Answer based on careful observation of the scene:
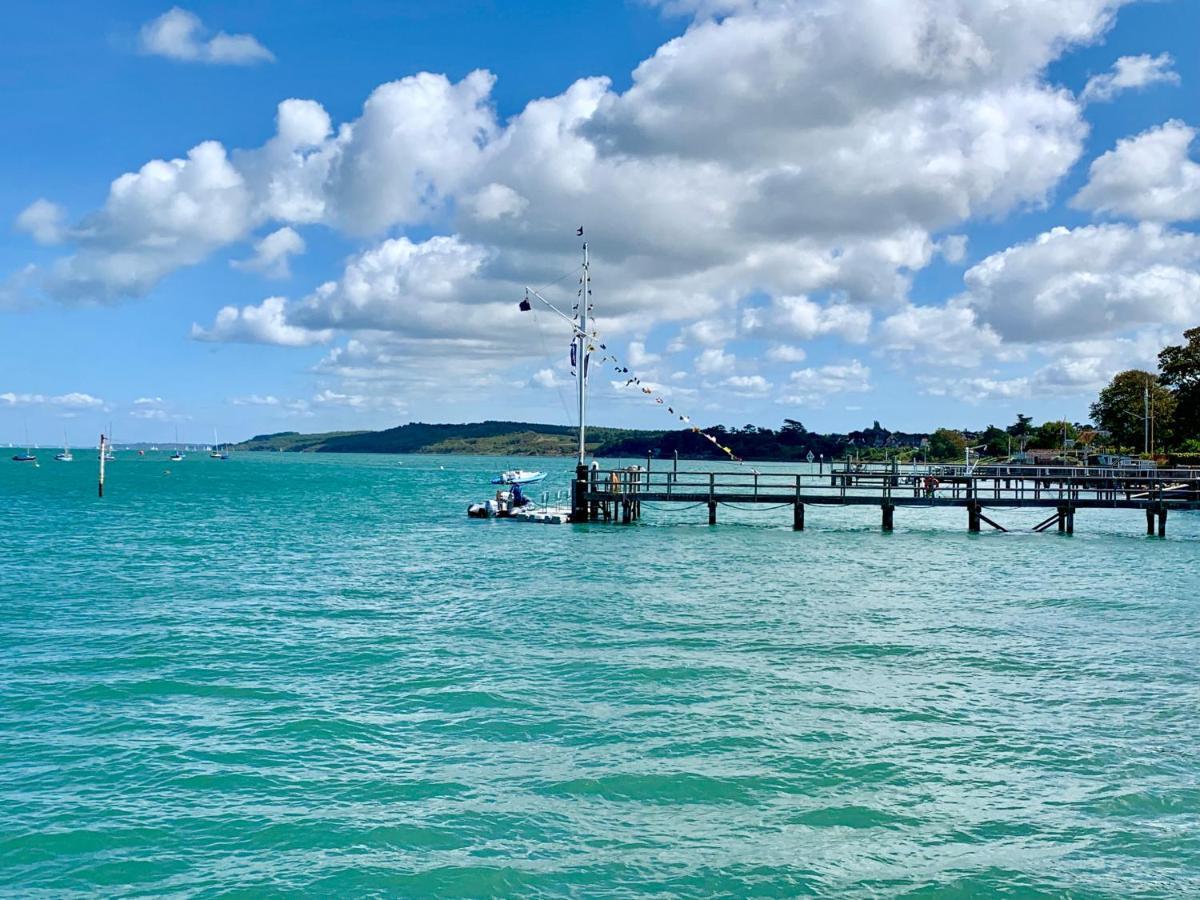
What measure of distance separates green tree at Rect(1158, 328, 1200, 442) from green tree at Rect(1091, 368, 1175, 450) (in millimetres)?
3180

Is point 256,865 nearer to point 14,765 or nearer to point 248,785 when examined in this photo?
point 248,785

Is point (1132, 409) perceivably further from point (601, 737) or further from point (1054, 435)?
point (601, 737)

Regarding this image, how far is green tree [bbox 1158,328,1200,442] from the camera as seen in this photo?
107m

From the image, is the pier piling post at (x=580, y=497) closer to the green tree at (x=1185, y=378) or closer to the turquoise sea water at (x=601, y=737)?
the turquoise sea water at (x=601, y=737)

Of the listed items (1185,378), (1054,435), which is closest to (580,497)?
(1185,378)

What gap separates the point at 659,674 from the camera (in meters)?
18.1

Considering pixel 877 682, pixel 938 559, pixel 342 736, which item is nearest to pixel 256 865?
pixel 342 736

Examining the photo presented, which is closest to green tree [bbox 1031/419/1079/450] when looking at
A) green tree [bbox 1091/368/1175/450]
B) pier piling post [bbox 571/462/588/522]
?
green tree [bbox 1091/368/1175/450]

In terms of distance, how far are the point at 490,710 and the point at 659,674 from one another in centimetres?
375

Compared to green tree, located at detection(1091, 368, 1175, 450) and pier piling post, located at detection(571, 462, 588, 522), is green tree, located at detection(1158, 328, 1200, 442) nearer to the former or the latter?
green tree, located at detection(1091, 368, 1175, 450)

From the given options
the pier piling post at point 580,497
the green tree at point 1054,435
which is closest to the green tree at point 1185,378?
the green tree at point 1054,435

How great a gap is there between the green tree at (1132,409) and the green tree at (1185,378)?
3180 millimetres

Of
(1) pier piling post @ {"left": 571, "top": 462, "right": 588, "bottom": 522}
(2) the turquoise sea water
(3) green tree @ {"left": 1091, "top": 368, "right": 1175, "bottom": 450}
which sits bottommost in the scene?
(2) the turquoise sea water

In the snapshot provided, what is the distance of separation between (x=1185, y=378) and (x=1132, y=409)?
8593 millimetres
